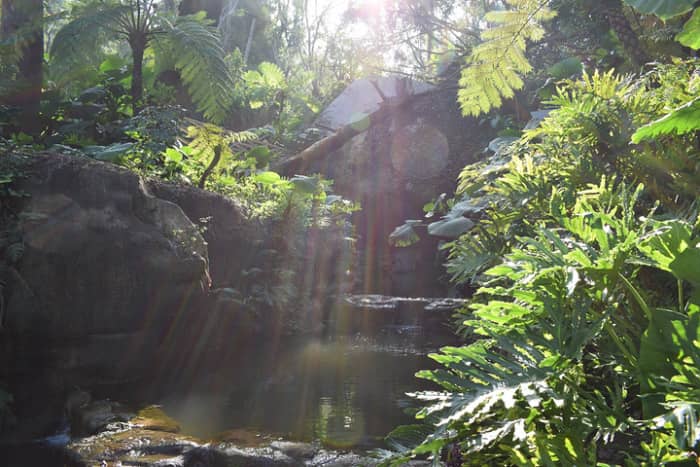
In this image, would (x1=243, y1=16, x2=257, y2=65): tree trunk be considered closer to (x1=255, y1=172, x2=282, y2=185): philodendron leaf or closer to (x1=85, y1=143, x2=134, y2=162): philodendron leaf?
(x1=255, y1=172, x2=282, y2=185): philodendron leaf

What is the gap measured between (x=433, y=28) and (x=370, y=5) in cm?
355

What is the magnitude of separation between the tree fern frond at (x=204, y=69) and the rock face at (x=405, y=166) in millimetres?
4712

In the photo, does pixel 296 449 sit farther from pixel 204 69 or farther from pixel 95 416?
pixel 204 69

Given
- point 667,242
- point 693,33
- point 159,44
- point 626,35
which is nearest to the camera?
point 667,242

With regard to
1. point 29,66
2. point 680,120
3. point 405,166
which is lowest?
point 680,120

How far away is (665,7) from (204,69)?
22.4ft

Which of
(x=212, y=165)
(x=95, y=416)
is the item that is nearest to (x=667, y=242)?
(x=95, y=416)

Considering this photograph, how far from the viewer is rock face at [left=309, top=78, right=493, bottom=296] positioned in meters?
11.9

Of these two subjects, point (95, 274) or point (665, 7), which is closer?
point (665, 7)

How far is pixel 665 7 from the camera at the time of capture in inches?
73.8

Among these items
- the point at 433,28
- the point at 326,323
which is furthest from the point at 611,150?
the point at 433,28

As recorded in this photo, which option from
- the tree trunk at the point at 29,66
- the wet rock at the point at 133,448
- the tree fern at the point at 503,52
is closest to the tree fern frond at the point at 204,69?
the tree trunk at the point at 29,66

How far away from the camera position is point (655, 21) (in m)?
6.14

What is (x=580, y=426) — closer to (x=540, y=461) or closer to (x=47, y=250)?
(x=540, y=461)
